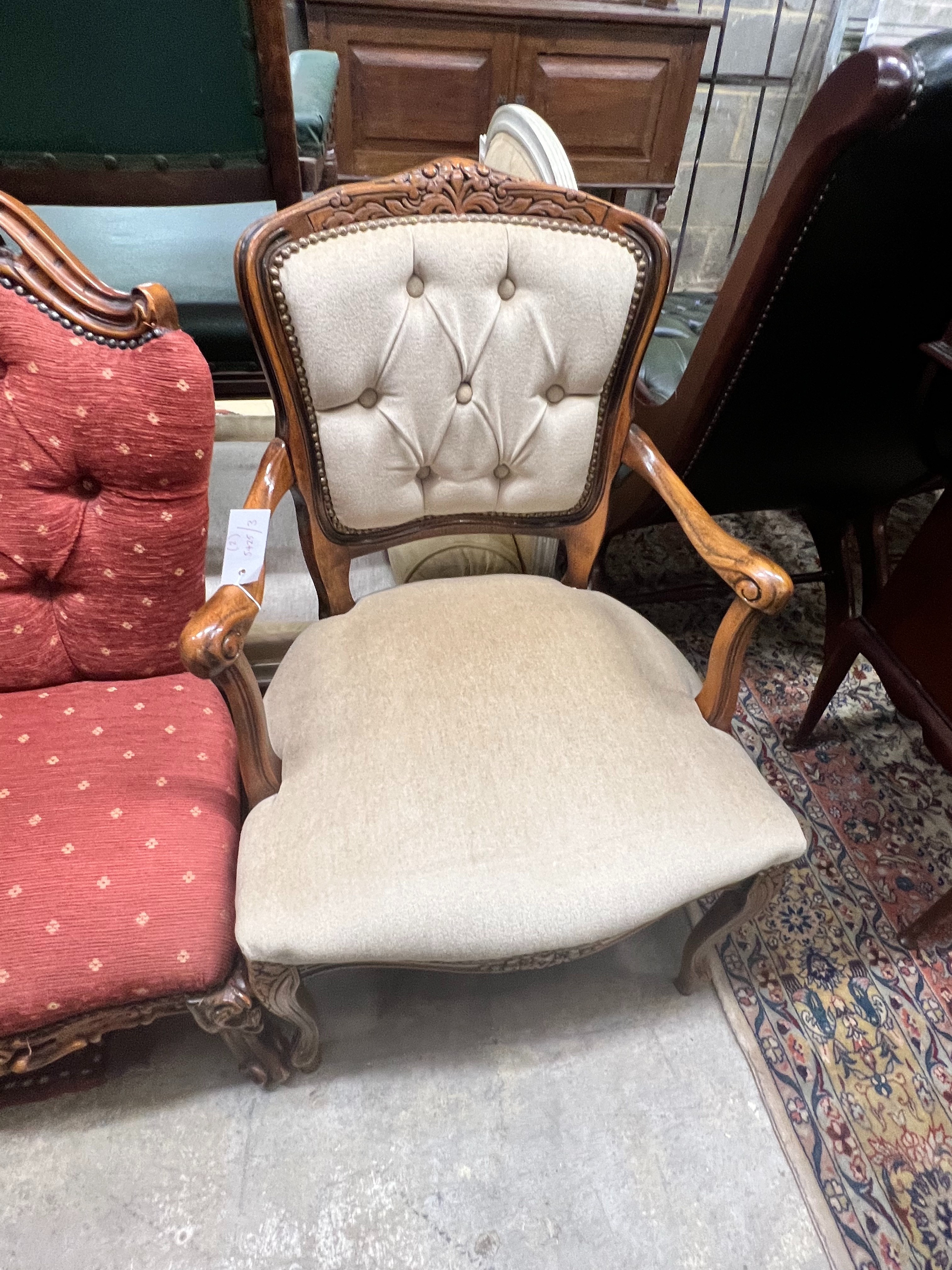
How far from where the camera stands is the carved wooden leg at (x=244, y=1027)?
2.61ft

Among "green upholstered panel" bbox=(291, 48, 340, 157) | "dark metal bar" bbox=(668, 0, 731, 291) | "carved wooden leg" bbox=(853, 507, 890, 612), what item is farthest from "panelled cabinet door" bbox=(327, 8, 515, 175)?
"carved wooden leg" bbox=(853, 507, 890, 612)

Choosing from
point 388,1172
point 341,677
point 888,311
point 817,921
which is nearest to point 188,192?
point 341,677

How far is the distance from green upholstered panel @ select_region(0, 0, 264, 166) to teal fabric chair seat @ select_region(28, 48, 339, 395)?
0.35 feet

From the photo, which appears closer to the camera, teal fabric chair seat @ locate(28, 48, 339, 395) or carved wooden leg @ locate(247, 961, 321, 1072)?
carved wooden leg @ locate(247, 961, 321, 1072)

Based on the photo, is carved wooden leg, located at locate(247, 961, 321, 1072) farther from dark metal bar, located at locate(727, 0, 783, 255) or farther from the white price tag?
dark metal bar, located at locate(727, 0, 783, 255)

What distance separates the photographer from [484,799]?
80 cm

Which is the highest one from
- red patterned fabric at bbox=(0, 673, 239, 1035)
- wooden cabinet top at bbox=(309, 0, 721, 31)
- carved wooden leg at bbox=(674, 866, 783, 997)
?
wooden cabinet top at bbox=(309, 0, 721, 31)

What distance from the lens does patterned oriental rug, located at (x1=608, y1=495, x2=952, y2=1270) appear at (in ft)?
3.09

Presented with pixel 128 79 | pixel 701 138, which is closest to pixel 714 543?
pixel 128 79

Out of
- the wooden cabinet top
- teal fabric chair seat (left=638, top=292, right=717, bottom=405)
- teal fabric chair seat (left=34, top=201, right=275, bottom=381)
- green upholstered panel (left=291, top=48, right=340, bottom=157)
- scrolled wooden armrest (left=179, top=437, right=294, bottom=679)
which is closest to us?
scrolled wooden armrest (left=179, top=437, right=294, bottom=679)

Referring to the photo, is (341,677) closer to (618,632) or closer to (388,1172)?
(618,632)

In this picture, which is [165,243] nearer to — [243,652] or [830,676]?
[243,652]

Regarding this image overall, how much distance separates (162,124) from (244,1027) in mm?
1215

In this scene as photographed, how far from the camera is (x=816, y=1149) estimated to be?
967 millimetres
